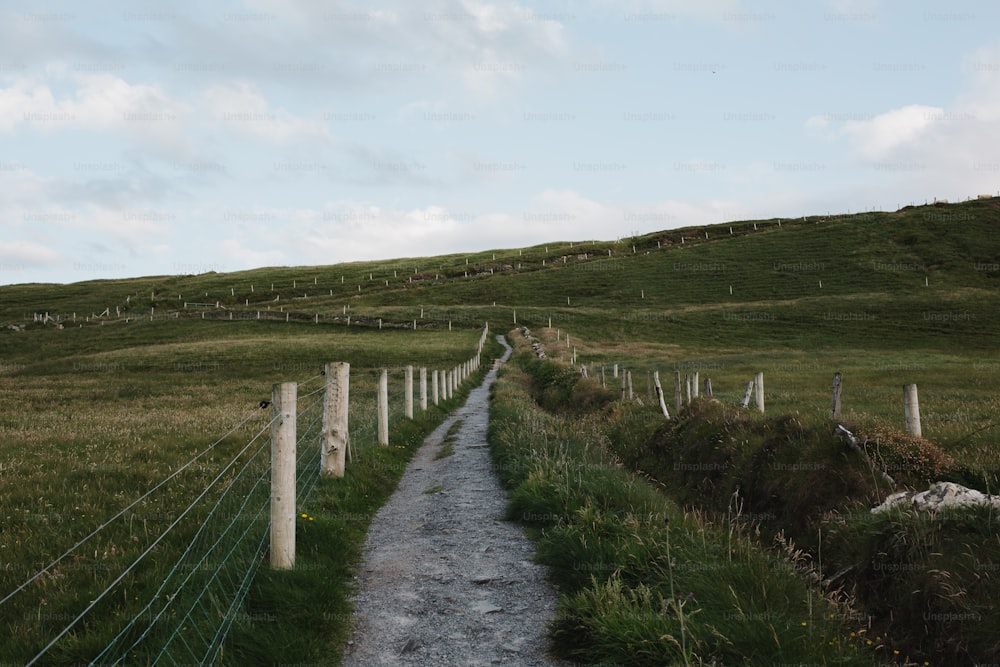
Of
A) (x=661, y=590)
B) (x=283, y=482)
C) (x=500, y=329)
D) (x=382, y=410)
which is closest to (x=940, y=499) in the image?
(x=661, y=590)

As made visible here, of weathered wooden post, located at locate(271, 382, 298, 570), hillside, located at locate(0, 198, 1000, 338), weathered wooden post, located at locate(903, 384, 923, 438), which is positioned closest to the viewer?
weathered wooden post, located at locate(271, 382, 298, 570)

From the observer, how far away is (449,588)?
650cm

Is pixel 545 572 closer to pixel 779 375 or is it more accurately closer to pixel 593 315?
pixel 779 375

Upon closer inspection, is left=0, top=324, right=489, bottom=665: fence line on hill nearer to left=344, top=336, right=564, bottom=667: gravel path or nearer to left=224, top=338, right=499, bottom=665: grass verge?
left=224, top=338, right=499, bottom=665: grass verge

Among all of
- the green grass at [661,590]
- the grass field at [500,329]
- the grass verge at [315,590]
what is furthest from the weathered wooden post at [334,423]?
the green grass at [661,590]

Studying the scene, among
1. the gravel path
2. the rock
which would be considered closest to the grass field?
the rock

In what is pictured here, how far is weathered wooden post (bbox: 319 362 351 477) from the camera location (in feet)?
33.6

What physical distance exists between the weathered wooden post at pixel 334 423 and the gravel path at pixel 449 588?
113cm

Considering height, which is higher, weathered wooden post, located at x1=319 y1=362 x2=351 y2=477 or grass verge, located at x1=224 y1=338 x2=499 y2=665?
weathered wooden post, located at x1=319 y1=362 x2=351 y2=477

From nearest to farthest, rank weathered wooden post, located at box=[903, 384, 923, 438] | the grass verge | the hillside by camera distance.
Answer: the grass verge → weathered wooden post, located at box=[903, 384, 923, 438] → the hillside

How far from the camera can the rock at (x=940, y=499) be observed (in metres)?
6.99

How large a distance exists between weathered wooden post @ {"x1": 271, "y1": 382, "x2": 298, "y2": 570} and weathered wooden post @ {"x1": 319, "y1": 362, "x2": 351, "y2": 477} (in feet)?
12.2

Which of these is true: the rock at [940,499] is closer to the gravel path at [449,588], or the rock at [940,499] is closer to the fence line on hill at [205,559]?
the gravel path at [449,588]

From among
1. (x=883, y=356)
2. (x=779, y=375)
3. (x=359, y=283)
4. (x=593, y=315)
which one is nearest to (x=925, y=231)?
(x=593, y=315)
